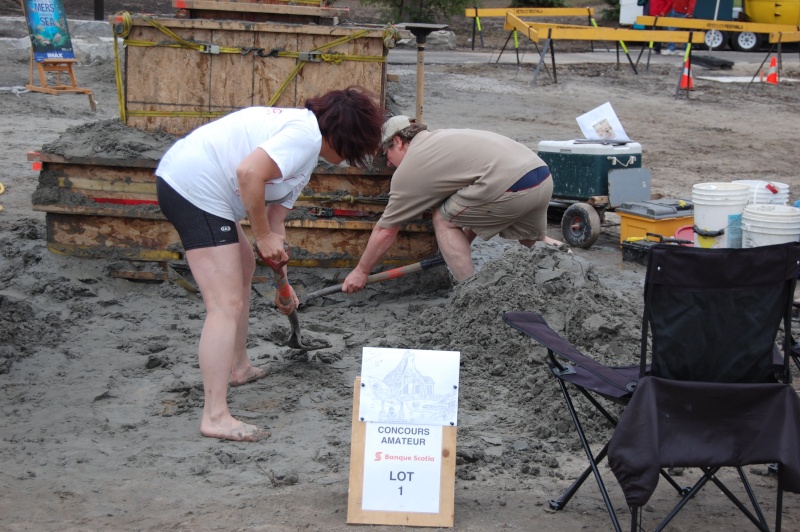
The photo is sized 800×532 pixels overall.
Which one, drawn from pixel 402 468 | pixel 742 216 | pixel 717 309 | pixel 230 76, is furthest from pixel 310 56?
pixel 717 309

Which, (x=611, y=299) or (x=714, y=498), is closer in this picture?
(x=714, y=498)

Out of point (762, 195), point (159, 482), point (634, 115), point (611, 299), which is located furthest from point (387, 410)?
point (634, 115)

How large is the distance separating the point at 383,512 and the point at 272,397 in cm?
135

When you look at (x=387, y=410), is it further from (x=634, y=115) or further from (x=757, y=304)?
(x=634, y=115)

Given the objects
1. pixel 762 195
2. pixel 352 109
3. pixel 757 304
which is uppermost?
pixel 352 109

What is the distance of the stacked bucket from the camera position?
6.30m

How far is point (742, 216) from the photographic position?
6.53 meters

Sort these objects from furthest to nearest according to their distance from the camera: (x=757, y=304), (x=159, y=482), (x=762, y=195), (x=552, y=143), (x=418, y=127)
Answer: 1. (x=552, y=143)
2. (x=762, y=195)
3. (x=418, y=127)
4. (x=159, y=482)
5. (x=757, y=304)

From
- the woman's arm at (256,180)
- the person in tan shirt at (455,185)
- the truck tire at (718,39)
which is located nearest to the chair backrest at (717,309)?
the woman's arm at (256,180)

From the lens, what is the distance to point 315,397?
14.4ft

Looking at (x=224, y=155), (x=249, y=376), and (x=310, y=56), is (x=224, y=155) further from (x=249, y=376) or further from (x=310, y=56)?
(x=310, y=56)

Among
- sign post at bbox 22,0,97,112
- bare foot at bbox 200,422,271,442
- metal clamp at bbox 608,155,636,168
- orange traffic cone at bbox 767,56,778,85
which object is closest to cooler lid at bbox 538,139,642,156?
metal clamp at bbox 608,155,636,168

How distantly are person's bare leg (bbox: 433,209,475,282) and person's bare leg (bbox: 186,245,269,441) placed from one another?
2.06m

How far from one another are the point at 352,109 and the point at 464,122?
896 cm
